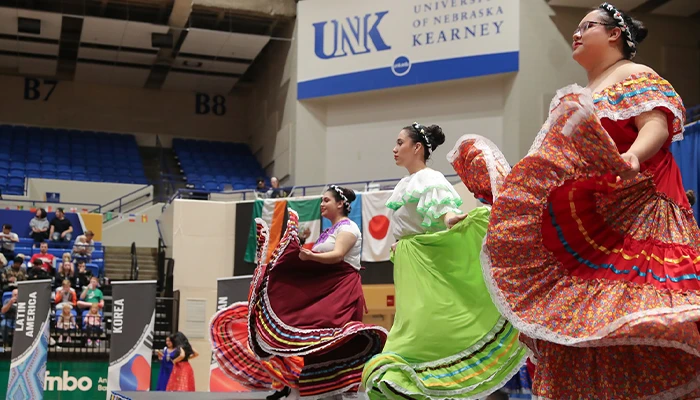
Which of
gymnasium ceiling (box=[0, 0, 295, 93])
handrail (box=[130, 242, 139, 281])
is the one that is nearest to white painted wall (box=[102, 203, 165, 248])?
handrail (box=[130, 242, 139, 281])

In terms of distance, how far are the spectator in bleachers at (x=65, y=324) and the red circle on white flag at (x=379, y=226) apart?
175 inches

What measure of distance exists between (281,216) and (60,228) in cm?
412

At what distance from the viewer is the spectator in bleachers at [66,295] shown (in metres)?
11.9

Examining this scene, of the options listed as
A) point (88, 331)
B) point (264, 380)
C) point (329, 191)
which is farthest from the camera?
point (88, 331)

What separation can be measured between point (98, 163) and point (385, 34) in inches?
286

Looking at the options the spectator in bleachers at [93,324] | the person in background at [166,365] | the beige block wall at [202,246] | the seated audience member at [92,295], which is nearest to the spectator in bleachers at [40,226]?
the beige block wall at [202,246]

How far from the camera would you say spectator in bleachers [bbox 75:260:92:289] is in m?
12.7

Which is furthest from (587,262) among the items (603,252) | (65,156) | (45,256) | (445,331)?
(65,156)

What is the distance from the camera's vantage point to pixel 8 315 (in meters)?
11.1

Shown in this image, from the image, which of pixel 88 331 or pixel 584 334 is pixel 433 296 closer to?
pixel 584 334

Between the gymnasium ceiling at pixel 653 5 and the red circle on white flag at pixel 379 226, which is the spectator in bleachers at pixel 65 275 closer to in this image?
the red circle on white flag at pixel 379 226

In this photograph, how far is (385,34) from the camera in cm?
1594

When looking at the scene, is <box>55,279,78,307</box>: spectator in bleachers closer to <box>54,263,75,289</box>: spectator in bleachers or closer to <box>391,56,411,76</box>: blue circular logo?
<box>54,263,75,289</box>: spectator in bleachers

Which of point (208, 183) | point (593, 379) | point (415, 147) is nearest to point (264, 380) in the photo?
point (415, 147)
